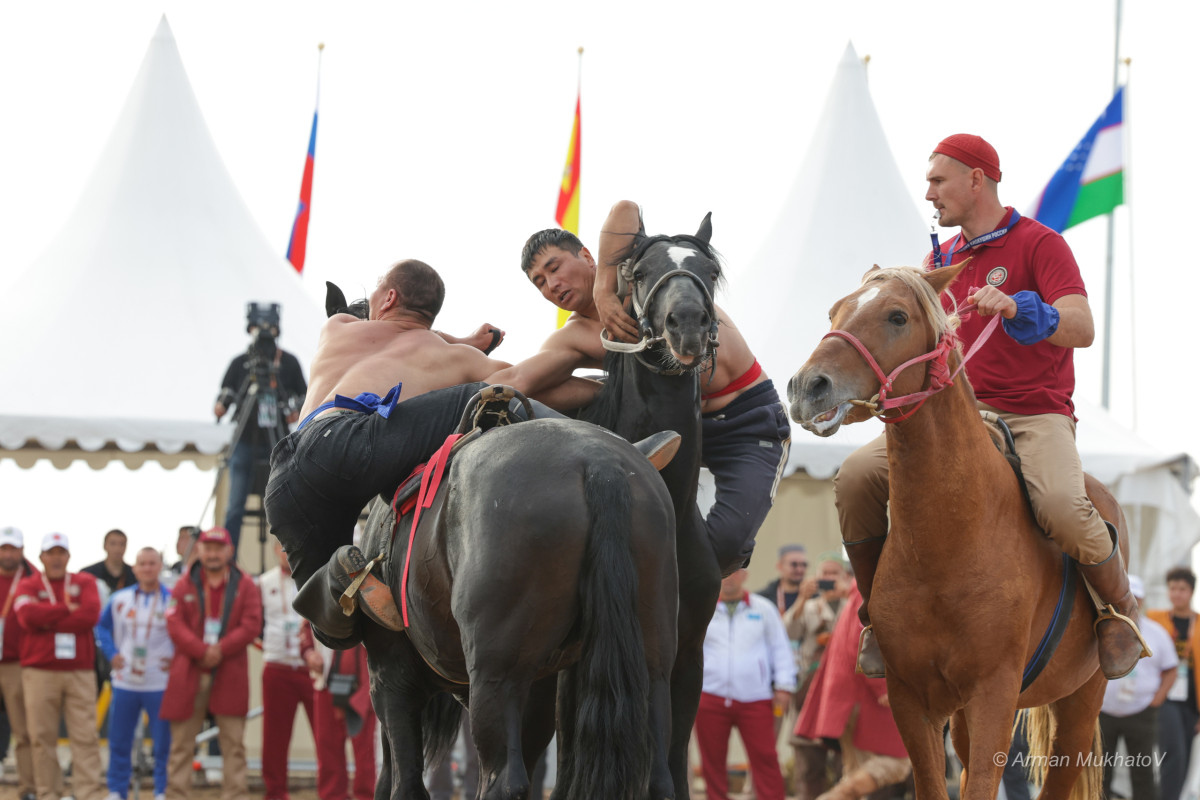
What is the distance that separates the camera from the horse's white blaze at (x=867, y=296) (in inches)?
170

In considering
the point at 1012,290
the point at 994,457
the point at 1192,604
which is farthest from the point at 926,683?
the point at 1192,604

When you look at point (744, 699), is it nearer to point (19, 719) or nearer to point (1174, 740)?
point (1174, 740)

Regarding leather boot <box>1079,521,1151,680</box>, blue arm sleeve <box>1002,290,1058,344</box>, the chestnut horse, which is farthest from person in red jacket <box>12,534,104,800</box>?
blue arm sleeve <box>1002,290,1058,344</box>

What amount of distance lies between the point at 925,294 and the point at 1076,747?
2.31 meters

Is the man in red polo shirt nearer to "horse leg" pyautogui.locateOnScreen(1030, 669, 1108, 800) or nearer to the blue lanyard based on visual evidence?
the blue lanyard

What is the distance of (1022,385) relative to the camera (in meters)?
5.19

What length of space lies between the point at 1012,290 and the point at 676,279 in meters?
1.78

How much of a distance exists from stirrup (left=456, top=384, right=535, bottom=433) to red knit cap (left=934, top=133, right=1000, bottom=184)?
2190mm

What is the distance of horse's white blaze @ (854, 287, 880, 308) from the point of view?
4328 millimetres

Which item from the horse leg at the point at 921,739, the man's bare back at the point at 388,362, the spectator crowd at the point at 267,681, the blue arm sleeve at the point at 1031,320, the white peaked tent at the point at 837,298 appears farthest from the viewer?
the white peaked tent at the point at 837,298

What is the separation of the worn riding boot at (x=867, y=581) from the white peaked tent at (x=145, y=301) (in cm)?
849

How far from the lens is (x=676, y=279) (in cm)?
410

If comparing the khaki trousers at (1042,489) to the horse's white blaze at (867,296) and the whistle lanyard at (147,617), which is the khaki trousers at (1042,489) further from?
the whistle lanyard at (147,617)

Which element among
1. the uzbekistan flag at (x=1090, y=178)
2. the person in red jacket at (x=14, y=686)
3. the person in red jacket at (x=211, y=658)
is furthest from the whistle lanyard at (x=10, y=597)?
the uzbekistan flag at (x=1090, y=178)
